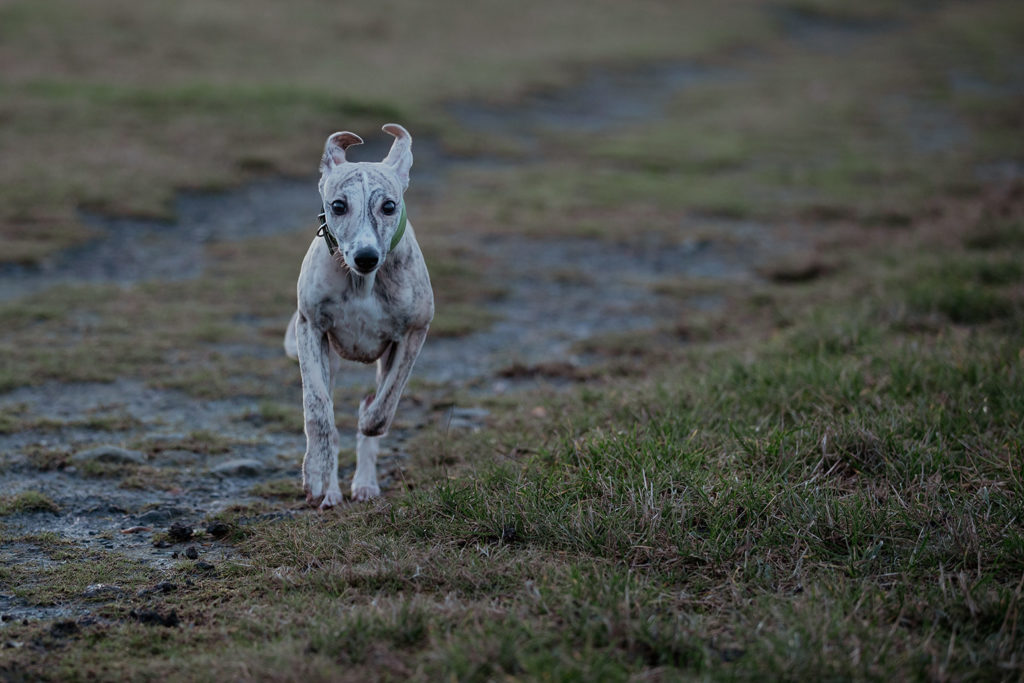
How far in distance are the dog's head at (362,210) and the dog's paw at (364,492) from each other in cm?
123

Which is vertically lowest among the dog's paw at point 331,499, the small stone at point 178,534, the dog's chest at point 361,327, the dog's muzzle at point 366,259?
the small stone at point 178,534

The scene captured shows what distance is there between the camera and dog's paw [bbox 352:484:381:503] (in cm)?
490

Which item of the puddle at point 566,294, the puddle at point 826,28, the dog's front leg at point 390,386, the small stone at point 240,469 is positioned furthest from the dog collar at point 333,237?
the puddle at point 826,28

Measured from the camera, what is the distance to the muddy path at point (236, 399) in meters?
4.79

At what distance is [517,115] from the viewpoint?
1725cm

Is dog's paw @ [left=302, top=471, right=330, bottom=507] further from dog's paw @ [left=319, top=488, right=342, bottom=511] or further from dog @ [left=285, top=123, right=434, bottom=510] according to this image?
dog's paw @ [left=319, top=488, right=342, bottom=511]

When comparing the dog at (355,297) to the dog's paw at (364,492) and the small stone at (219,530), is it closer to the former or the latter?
the dog's paw at (364,492)

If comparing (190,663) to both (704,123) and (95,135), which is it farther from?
(704,123)

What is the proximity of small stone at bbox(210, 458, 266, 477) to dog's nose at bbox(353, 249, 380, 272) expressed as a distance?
1.74m

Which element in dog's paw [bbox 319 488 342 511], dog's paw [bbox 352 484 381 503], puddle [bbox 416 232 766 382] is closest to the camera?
dog's paw [bbox 319 488 342 511]

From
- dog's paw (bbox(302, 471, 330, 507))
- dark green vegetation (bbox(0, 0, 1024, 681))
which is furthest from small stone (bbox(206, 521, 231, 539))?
dog's paw (bbox(302, 471, 330, 507))

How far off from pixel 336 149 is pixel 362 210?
0.52m

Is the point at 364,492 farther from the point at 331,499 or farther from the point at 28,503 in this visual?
the point at 28,503

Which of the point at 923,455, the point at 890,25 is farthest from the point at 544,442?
the point at 890,25
